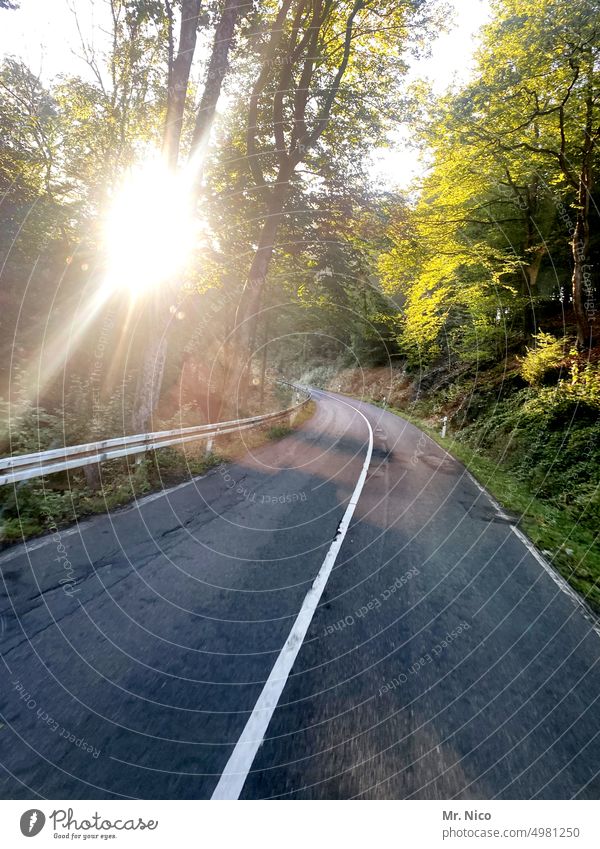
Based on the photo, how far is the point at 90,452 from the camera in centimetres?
683

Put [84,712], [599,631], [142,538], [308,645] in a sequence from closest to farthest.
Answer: [84,712]
[308,645]
[599,631]
[142,538]

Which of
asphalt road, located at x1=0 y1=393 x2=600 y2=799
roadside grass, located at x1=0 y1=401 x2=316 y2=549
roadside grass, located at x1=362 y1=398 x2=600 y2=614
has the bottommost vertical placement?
roadside grass, located at x1=0 y1=401 x2=316 y2=549

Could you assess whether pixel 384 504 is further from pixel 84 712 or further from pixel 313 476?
pixel 84 712

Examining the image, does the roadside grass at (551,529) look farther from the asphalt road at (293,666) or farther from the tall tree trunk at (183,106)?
the tall tree trunk at (183,106)

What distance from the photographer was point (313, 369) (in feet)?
182

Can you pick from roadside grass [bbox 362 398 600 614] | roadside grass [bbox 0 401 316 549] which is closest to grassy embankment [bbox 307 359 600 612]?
roadside grass [bbox 362 398 600 614]

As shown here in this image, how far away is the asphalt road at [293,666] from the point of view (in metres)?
2.19

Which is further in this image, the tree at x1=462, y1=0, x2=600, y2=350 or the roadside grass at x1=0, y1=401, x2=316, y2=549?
the tree at x1=462, y1=0, x2=600, y2=350

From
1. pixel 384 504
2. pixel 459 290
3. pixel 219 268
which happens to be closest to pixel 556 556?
pixel 384 504

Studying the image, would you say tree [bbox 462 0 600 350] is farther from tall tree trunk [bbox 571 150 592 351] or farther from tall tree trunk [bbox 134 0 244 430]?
tall tree trunk [bbox 134 0 244 430]

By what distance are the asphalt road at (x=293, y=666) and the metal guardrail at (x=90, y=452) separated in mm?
941

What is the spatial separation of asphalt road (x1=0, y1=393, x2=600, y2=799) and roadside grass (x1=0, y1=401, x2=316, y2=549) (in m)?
0.46

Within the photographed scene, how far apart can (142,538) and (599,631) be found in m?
5.73

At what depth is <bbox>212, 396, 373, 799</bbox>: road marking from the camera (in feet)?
6.75
